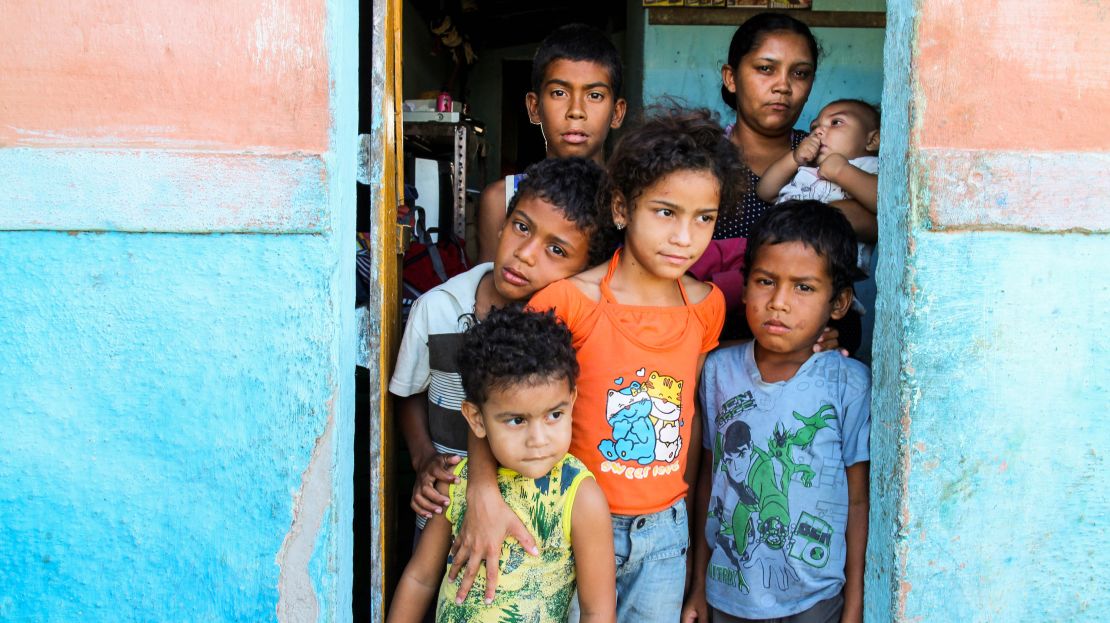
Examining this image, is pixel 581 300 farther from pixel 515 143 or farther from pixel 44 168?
pixel 515 143

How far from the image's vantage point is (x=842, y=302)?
2281mm

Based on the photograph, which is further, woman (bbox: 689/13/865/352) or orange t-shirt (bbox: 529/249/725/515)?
woman (bbox: 689/13/865/352)

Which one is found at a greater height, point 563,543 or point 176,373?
point 176,373

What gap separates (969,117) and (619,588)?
1.39 meters

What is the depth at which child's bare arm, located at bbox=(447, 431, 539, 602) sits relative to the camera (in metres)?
1.90

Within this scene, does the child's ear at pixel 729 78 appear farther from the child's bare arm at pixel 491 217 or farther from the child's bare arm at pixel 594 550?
the child's bare arm at pixel 594 550

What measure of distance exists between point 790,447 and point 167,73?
5.73ft

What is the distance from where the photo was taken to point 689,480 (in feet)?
7.77

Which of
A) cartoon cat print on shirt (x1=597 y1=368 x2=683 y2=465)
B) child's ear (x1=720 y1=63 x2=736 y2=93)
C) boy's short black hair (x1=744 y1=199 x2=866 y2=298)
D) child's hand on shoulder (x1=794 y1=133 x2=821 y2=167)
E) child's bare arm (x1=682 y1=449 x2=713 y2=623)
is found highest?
child's ear (x1=720 y1=63 x2=736 y2=93)

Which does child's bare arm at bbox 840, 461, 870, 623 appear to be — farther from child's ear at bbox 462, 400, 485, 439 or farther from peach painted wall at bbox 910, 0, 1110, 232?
child's ear at bbox 462, 400, 485, 439

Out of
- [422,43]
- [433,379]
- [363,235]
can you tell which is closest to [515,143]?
[422,43]

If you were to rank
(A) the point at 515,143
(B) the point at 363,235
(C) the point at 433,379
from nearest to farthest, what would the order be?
(C) the point at 433,379, (B) the point at 363,235, (A) the point at 515,143

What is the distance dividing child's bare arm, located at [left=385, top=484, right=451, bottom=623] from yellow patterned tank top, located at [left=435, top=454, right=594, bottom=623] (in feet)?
0.39

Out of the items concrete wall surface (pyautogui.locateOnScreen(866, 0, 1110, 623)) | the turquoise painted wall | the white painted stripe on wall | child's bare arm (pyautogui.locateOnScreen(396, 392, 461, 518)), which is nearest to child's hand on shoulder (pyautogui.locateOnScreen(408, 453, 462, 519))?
child's bare arm (pyautogui.locateOnScreen(396, 392, 461, 518))
